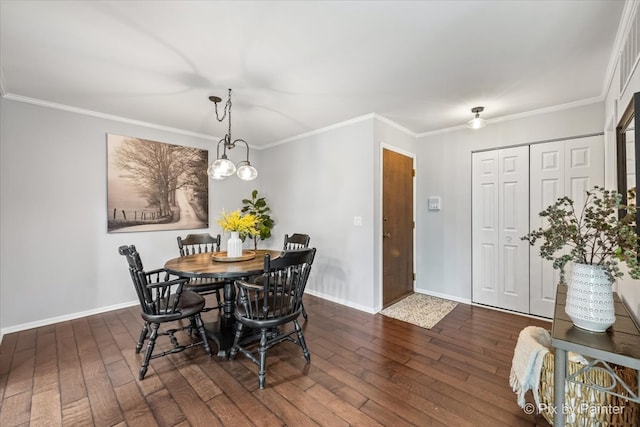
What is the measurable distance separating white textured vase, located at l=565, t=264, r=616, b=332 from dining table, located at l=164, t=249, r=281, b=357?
1926 millimetres

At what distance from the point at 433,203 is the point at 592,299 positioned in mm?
2770

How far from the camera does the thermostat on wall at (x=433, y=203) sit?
156 inches

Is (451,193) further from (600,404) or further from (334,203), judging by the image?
(600,404)

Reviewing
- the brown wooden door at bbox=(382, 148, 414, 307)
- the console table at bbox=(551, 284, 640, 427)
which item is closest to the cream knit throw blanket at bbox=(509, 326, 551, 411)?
the console table at bbox=(551, 284, 640, 427)

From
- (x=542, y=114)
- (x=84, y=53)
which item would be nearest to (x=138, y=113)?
(x=84, y=53)

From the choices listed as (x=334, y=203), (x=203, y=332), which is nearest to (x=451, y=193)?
(x=334, y=203)

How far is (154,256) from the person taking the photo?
379 centimetres

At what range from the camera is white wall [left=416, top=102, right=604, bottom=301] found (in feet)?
11.1

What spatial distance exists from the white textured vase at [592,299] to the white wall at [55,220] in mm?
4342

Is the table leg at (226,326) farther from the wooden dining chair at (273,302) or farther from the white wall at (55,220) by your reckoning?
the white wall at (55,220)

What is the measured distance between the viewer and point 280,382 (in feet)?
6.61

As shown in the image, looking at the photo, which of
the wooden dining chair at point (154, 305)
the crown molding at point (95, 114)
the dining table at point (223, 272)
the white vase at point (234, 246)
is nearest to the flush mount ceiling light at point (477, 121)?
the dining table at point (223, 272)

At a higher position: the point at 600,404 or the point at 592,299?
the point at 592,299

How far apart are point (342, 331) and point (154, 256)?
2765mm
